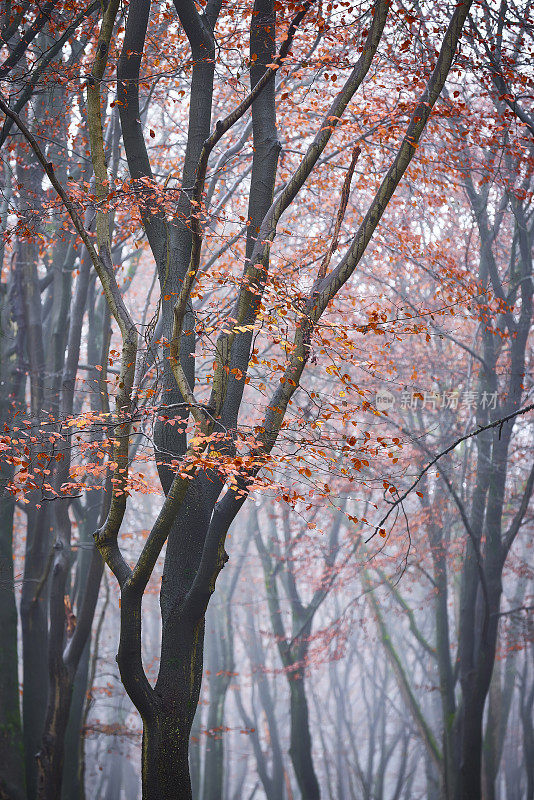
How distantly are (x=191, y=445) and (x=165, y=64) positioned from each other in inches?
262

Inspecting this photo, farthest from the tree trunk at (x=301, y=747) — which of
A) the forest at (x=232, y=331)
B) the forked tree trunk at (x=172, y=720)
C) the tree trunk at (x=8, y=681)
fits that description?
the forked tree trunk at (x=172, y=720)

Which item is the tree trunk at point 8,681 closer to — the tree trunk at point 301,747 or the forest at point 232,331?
the forest at point 232,331

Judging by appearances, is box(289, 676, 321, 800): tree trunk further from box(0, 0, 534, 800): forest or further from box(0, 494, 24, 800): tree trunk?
box(0, 494, 24, 800): tree trunk

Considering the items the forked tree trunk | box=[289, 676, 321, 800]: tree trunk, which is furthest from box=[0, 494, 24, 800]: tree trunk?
box=[289, 676, 321, 800]: tree trunk

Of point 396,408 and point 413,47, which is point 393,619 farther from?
point 413,47

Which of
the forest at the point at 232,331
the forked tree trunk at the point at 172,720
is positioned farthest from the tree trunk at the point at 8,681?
the forked tree trunk at the point at 172,720

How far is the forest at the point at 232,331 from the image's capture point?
16.5 ft

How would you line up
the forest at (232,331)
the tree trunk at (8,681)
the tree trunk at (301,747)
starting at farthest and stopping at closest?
the tree trunk at (301,747), the tree trunk at (8,681), the forest at (232,331)

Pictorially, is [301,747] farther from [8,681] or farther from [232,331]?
[232,331]

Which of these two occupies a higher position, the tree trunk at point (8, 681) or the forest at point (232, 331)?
the forest at point (232, 331)

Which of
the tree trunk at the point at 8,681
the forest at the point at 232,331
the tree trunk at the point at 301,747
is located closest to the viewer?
the forest at the point at 232,331

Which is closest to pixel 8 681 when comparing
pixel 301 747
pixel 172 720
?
pixel 172 720

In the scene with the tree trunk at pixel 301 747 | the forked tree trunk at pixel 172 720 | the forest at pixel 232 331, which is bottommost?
the tree trunk at pixel 301 747

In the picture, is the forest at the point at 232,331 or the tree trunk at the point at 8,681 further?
the tree trunk at the point at 8,681
